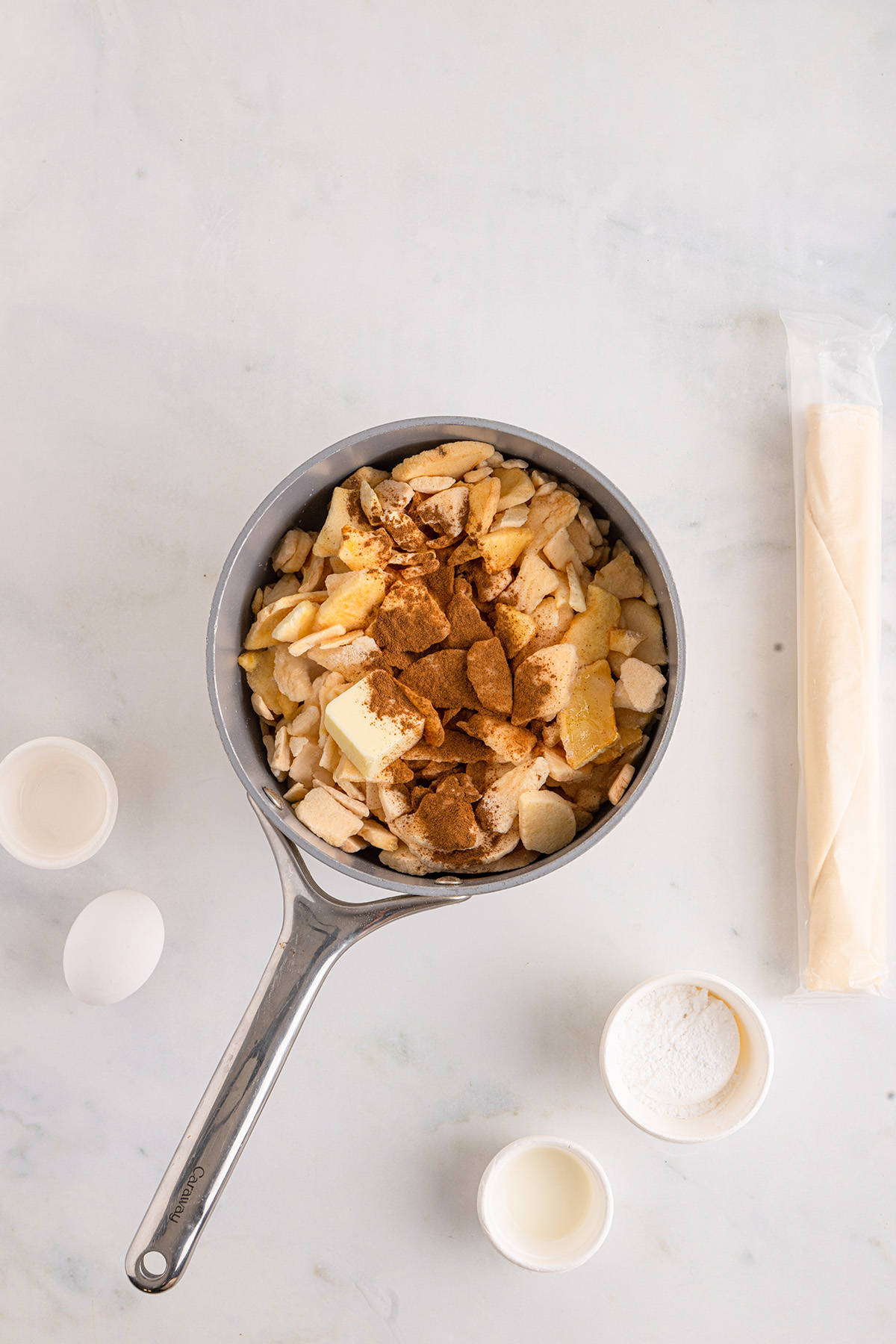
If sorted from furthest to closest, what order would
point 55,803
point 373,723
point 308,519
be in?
point 55,803 → point 308,519 → point 373,723

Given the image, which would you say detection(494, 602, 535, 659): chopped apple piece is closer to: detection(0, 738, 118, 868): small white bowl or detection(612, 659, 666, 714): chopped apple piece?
detection(612, 659, 666, 714): chopped apple piece

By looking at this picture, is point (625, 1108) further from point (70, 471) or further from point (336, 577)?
point (70, 471)

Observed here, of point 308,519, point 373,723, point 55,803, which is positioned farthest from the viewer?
point 55,803

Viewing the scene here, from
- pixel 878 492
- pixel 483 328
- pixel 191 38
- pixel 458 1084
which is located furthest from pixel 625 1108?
pixel 191 38

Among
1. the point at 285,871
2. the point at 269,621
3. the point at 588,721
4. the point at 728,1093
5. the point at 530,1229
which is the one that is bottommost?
the point at 530,1229

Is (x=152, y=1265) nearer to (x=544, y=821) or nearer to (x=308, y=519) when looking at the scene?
(x=544, y=821)

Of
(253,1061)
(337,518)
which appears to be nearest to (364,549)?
(337,518)

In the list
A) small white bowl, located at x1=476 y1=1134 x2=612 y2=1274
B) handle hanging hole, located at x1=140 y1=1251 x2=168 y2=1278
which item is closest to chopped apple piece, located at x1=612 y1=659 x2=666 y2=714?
small white bowl, located at x1=476 y1=1134 x2=612 y2=1274

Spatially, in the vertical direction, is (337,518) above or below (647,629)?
above
